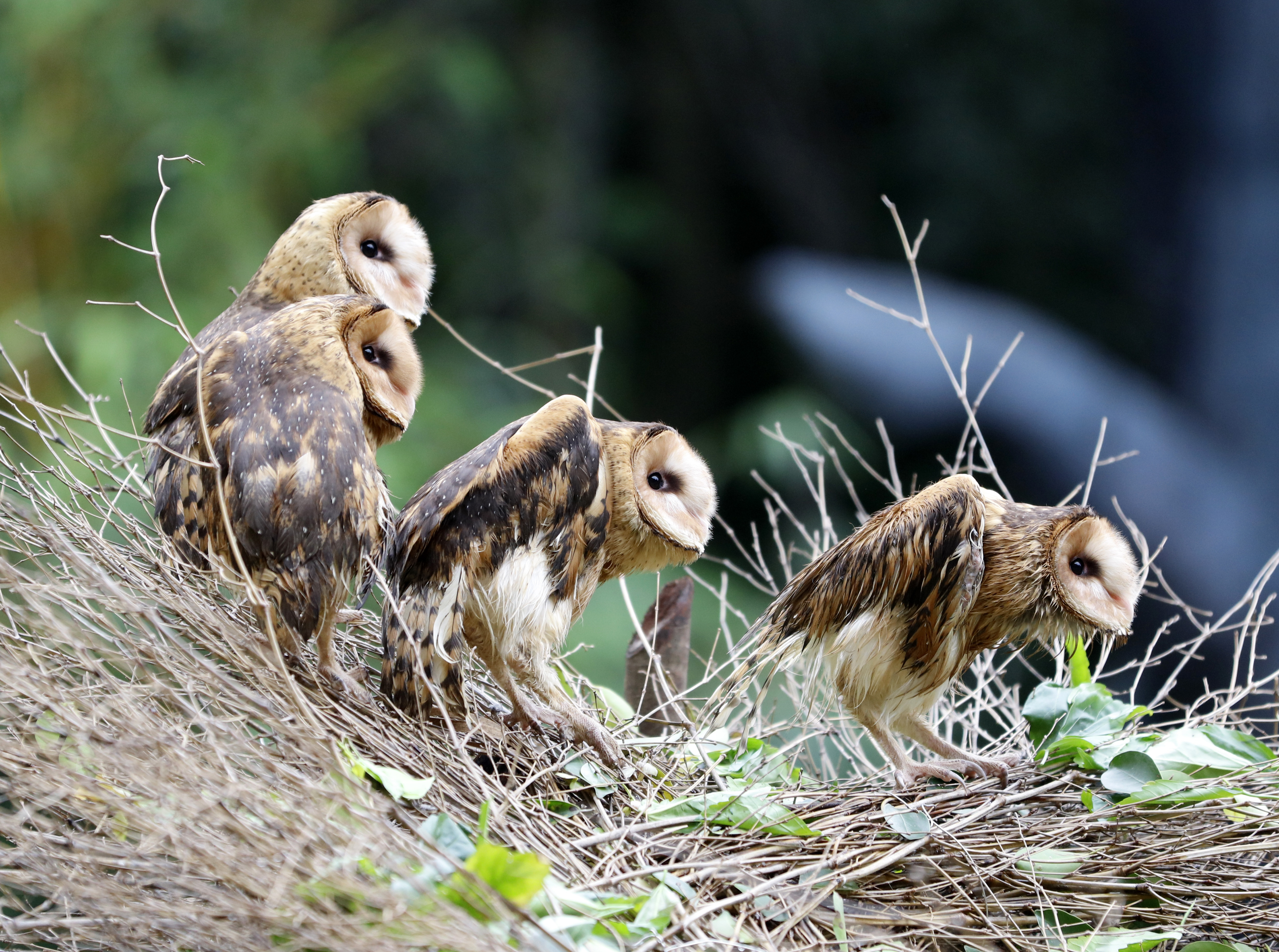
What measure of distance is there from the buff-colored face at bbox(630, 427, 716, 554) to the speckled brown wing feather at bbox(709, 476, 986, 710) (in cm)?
19

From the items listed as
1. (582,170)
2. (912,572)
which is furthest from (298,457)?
(582,170)

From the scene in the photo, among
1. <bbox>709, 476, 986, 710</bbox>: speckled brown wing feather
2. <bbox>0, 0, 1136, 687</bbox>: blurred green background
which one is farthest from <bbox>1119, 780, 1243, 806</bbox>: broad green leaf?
<bbox>0, 0, 1136, 687</bbox>: blurred green background

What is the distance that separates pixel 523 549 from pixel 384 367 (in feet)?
1.17

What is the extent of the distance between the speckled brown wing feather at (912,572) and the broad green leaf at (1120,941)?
1.39 feet

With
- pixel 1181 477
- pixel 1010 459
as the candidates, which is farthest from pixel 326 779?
pixel 1181 477

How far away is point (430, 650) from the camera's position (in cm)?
140

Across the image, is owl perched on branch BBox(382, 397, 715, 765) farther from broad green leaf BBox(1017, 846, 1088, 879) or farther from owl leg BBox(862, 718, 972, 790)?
broad green leaf BBox(1017, 846, 1088, 879)

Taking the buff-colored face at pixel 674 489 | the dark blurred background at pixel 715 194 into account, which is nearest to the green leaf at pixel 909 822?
the buff-colored face at pixel 674 489

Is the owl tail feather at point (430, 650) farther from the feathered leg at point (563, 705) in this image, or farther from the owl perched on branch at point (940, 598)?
the owl perched on branch at point (940, 598)

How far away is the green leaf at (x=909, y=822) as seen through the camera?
54.1 inches

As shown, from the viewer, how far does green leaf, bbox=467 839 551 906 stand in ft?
3.28

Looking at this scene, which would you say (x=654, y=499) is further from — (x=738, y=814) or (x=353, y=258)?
(x=353, y=258)

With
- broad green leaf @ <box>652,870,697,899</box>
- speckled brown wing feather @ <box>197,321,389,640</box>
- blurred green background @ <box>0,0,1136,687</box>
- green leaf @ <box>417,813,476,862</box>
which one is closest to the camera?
green leaf @ <box>417,813,476,862</box>

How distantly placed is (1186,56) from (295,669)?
494 centimetres
